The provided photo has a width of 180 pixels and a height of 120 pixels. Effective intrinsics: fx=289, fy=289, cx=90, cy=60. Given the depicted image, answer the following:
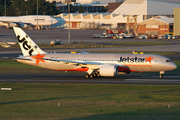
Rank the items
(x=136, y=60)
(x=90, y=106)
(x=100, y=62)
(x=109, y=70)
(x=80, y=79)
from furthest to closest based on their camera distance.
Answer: (x=100, y=62) < (x=136, y=60) < (x=80, y=79) < (x=109, y=70) < (x=90, y=106)

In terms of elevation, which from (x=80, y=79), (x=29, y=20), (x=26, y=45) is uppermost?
(x=29, y=20)

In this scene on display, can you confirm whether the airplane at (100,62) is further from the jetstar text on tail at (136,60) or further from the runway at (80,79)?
the runway at (80,79)

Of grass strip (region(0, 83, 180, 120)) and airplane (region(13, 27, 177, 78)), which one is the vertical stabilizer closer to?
airplane (region(13, 27, 177, 78))

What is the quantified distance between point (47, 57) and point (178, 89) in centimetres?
2019

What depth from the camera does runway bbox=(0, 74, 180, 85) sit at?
40.3 meters

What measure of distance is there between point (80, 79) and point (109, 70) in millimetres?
4534

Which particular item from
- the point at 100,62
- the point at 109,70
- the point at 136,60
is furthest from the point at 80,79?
the point at 136,60

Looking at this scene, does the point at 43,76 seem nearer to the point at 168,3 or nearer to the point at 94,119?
the point at 94,119

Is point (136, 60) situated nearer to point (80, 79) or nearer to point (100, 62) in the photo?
point (100, 62)

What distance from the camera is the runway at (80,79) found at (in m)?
40.3

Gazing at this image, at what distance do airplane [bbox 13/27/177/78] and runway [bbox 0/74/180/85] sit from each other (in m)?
1.21

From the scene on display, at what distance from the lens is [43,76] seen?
45.2 meters

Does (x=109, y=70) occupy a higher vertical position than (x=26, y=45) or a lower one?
lower

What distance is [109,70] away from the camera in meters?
41.2
